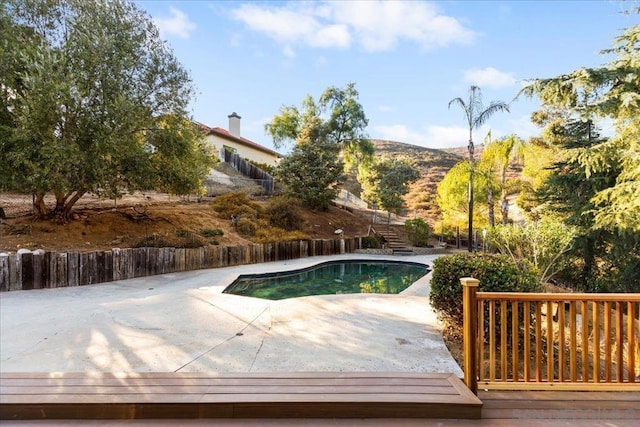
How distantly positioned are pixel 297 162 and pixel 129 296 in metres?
12.2

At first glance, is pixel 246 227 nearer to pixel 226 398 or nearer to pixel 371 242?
pixel 371 242

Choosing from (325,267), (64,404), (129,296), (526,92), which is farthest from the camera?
(325,267)

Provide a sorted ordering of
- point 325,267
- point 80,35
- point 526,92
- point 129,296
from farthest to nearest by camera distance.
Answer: point 325,267 → point 80,35 → point 526,92 → point 129,296

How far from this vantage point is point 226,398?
8.05 ft

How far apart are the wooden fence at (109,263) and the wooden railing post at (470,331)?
Result: 295 inches

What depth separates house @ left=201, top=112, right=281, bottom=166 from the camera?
24125 mm

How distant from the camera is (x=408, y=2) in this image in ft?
25.8

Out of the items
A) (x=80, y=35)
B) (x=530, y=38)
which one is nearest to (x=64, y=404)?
(x=80, y=35)

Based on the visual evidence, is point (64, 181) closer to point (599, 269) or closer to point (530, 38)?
point (530, 38)

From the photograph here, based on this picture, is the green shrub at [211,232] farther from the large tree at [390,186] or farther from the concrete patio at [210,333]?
the large tree at [390,186]

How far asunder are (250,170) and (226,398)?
65.4 ft

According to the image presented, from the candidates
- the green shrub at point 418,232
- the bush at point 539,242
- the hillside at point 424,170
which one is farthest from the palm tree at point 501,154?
the hillside at point 424,170

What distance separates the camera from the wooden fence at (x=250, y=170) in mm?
20078

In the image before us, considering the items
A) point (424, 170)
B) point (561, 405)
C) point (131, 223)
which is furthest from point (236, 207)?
point (424, 170)
